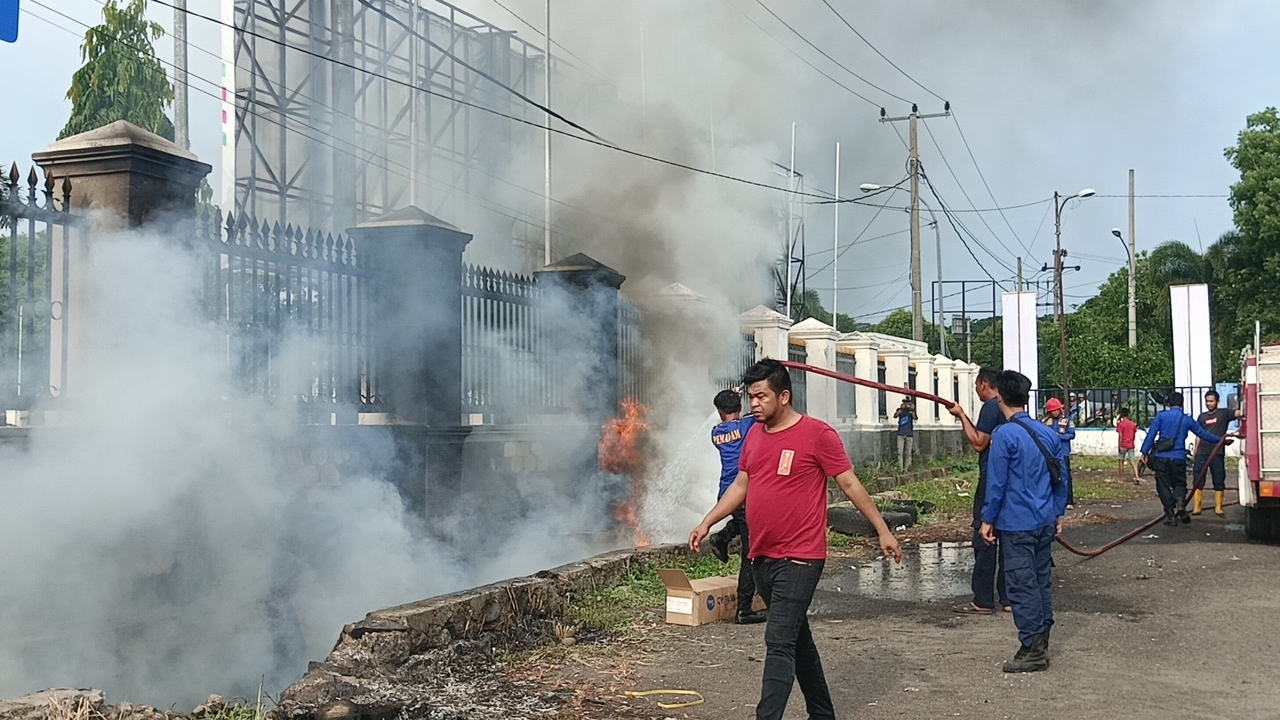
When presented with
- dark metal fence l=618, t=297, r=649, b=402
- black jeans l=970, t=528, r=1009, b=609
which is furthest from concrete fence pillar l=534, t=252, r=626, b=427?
black jeans l=970, t=528, r=1009, b=609

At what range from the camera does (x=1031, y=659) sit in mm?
5816

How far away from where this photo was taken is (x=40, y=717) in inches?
160

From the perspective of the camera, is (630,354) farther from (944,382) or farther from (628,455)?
(944,382)

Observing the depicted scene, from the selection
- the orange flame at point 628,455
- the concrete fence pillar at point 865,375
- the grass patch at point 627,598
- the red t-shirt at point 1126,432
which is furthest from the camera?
the red t-shirt at point 1126,432

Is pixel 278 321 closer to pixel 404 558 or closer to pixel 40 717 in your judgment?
pixel 404 558

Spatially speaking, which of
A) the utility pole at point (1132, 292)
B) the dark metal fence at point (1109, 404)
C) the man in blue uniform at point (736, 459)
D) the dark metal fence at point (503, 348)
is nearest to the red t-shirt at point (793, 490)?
the man in blue uniform at point (736, 459)

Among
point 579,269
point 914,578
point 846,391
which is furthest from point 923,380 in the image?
point 914,578

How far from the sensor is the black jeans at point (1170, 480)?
1312cm

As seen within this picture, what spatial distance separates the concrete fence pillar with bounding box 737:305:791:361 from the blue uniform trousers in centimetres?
1010

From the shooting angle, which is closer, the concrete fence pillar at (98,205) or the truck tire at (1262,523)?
the concrete fence pillar at (98,205)

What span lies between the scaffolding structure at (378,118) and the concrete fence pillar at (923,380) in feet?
28.9

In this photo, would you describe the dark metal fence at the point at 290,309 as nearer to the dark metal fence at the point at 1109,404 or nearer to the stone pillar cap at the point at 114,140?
the stone pillar cap at the point at 114,140

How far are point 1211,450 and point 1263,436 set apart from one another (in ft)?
10.5

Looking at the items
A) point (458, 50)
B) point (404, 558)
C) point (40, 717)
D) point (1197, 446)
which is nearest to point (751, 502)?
point (40, 717)
